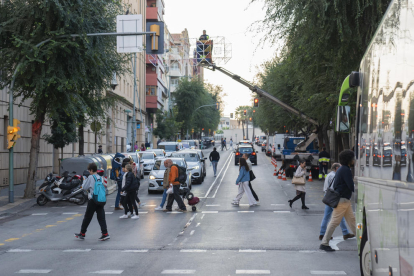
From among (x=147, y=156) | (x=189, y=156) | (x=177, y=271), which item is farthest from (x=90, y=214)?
(x=147, y=156)

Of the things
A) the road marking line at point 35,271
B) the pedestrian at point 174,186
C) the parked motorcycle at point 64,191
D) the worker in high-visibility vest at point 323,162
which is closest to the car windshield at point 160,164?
the parked motorcycle at point 64,191

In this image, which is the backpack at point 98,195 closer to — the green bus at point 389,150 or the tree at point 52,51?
the green bus at point 389,150

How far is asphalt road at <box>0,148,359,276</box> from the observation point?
8.39 metres

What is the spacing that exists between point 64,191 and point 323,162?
1471cm

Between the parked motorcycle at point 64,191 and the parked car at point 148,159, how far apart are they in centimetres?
1667

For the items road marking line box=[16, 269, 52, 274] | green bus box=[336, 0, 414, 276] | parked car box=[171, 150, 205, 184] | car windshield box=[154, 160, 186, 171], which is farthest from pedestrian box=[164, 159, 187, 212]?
green bus box=[336, 0, 414, 276]

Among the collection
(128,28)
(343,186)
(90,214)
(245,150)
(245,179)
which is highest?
(128,28)

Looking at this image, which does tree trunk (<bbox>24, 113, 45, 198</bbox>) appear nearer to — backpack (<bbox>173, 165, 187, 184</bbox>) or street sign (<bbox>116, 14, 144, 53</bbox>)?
street sign (<bbox>116, 14, 144, 53</bbox>)

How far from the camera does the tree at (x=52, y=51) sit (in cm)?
1930

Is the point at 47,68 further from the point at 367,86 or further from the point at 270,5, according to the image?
the point at 367,86

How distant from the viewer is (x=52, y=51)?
64.7ft

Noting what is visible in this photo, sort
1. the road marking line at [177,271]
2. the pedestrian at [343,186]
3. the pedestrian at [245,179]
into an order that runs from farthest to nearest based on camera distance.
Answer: the pedestrian at [245,179], the pedestrian at [343,186], the road marking line at [177,271]

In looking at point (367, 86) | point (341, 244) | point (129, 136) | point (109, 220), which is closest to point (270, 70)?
point (129, 136)

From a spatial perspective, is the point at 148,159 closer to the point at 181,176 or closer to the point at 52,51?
the point at 52,51
